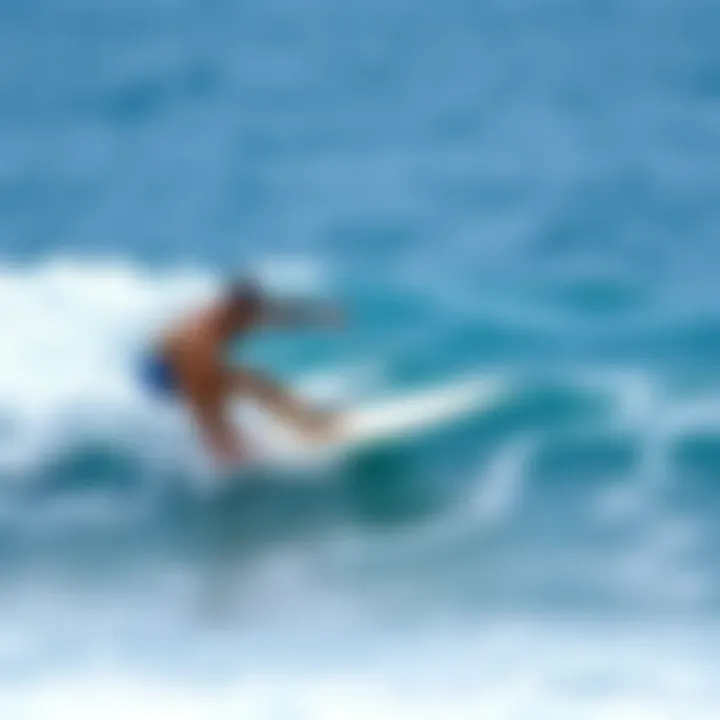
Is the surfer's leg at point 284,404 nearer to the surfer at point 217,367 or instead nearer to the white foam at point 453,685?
the surfer at point 217,367

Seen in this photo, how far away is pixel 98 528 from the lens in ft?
4.68

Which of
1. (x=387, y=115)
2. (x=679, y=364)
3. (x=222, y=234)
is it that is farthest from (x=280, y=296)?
(x=679, y=364)

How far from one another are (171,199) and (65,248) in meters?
0.10

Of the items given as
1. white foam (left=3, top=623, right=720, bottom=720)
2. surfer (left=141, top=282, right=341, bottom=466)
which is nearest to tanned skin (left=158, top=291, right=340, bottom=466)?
surfer (left=141, top=282, right=341, bottom=466)

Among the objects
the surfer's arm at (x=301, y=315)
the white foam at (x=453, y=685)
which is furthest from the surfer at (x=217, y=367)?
the white foam at (x=453, y=685)

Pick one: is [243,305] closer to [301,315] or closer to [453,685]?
[301,315]

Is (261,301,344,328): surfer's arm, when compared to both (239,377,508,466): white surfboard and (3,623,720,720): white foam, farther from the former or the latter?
(3,623,720,720): white foam

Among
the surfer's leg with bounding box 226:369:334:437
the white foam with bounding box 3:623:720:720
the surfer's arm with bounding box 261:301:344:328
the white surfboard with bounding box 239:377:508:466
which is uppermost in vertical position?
the surfer's arm with bounding box 261:301:344:328

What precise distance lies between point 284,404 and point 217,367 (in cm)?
7

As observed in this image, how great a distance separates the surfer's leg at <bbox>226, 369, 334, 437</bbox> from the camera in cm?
142

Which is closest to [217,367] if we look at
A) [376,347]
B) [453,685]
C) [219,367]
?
[219,367]

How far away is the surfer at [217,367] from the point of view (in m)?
1.44

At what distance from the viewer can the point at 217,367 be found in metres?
1.44

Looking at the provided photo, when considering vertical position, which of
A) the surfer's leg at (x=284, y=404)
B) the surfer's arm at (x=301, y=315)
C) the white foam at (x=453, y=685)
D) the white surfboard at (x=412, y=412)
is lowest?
the white foam at (x=453, y=685)
